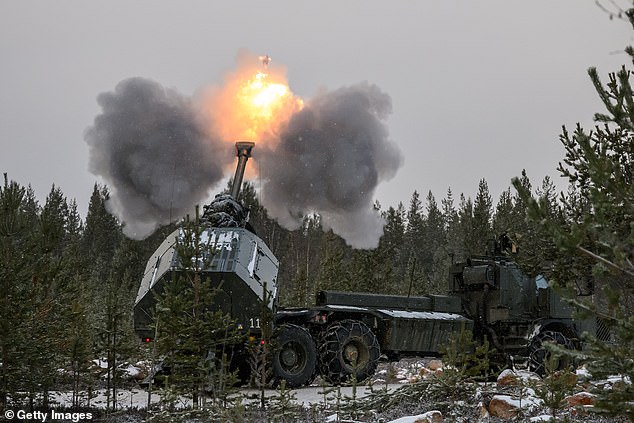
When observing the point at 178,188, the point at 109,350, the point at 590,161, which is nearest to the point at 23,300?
the point at 109,350

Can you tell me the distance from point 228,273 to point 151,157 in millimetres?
7402

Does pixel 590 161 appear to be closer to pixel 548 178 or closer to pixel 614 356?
pixel 614 356

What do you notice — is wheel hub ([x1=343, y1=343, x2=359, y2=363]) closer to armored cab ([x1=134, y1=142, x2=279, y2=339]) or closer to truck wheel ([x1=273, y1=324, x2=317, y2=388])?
truck wheel ([x1=273, y1=324, x2=317, y2=388])

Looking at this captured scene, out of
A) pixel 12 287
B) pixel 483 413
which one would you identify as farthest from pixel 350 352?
pixel 12 287

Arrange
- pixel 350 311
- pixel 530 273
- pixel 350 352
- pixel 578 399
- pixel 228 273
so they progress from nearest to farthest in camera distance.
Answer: pixel 578 399, pixel 530 273, pixel 228 273, pixel 350 352, pixel 350 311

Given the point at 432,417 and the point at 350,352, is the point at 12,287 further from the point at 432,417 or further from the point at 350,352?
the point at 350,352

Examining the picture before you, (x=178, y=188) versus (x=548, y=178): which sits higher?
(x=548, y=178)

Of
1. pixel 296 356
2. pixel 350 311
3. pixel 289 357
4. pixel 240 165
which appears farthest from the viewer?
pixel 240 165

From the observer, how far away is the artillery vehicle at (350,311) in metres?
14.4

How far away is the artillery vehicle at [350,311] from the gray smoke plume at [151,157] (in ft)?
8.36

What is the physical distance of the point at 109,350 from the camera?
12469 millimetres

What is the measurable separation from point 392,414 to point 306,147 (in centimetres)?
1329

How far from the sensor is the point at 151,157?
20281 millimetres

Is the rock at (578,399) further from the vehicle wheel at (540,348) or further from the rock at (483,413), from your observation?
the vehicle wheel at (540,348)
